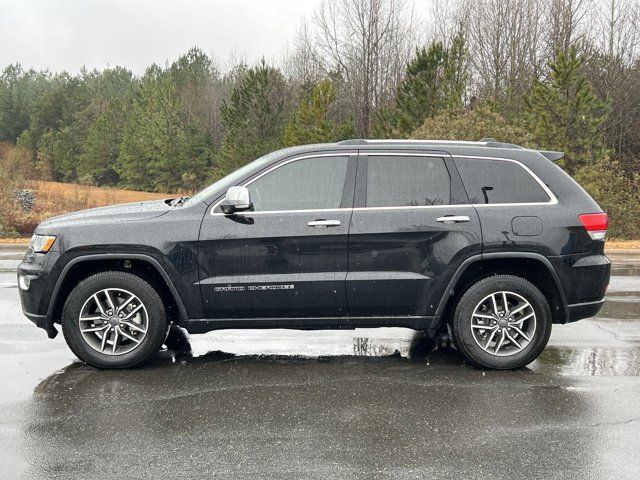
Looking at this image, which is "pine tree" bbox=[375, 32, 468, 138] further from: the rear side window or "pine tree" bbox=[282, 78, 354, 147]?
the rear side window

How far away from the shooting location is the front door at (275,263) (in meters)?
5.75

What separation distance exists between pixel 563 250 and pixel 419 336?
188 cm

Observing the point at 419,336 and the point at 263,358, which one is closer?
the point at 263,358

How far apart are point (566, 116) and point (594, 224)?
90.2 feet

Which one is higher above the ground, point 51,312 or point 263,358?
Answer: point 51,312

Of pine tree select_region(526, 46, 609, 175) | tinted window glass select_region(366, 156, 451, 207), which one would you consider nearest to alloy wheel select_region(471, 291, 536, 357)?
tinted window glass select_region(366, 156, 451, 207)

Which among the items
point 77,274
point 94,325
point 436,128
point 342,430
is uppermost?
point 436,128

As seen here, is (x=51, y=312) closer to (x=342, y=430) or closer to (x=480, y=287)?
(x=342, y=430)

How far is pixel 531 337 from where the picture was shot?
583 centimetres

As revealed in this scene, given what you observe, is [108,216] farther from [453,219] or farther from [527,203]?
[527,203]

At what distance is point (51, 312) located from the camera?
19.1 ft

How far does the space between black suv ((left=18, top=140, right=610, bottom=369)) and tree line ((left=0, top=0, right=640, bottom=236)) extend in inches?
638

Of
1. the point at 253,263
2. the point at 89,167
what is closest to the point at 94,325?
the point at 253,263

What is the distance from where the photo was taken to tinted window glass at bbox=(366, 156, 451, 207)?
5.90 metres
